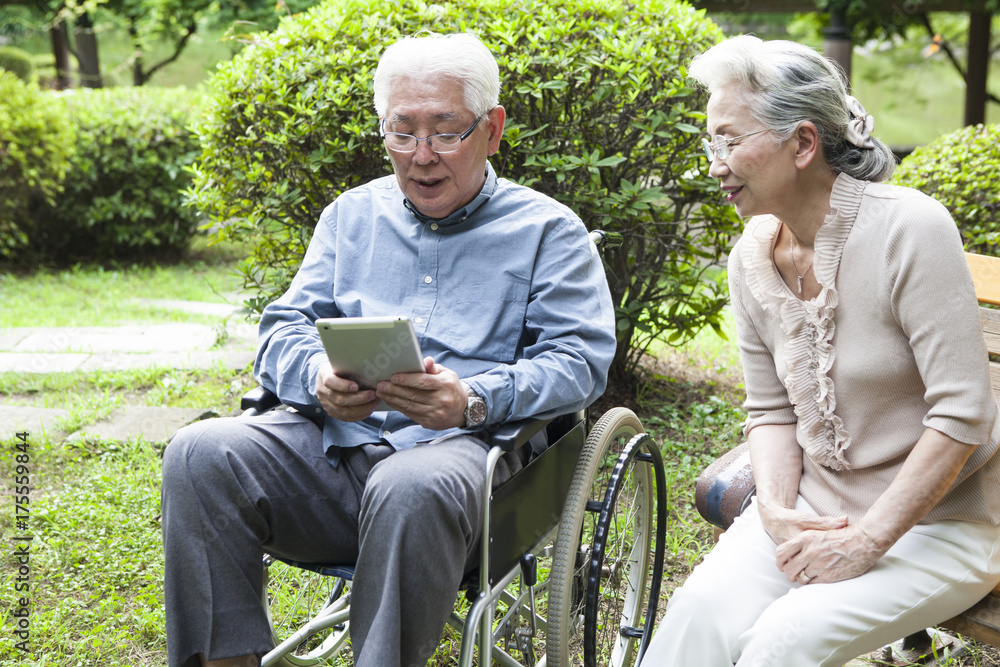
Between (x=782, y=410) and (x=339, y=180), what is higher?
(x=339, y=180)

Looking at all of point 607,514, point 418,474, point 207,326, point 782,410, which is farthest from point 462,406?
point 207,326

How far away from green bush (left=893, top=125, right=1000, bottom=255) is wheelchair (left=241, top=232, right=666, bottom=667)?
2198 millimetres

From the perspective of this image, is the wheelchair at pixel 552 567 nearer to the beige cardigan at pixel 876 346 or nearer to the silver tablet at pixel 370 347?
the silver tablet at pixel 370 347

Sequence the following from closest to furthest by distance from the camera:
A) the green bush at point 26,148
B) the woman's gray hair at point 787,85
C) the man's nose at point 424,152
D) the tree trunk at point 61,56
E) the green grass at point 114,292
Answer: the woman's gray hair at point 787,85
the man's nose at point 424,152
the green grass at point 114,292
the green bush at point 26,148
the tree trunk at point 61,56

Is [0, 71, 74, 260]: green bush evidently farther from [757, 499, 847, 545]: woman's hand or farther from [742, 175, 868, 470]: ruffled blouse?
[757, 499, 847, 545]: woman's hand

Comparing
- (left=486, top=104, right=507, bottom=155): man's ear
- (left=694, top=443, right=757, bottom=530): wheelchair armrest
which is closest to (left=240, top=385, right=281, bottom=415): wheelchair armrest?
(left=486, top=104, right=507, bottom=155): man's ear

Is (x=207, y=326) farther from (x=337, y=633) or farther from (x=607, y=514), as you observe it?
(x=607, y=514)

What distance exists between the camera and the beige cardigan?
64.9 inches

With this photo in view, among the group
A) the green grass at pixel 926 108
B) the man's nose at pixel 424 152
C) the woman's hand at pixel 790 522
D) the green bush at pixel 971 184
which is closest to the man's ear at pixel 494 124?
the man's nose at pixel 424 152

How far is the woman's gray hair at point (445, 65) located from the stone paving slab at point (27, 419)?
8.31ft

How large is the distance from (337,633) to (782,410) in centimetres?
130

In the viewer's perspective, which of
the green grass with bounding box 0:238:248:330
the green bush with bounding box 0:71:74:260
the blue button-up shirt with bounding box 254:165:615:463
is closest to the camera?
the blue button-up shirt with bounding box 254:165:615:463

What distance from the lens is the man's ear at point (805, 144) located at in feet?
5.88

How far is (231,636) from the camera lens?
187cm
